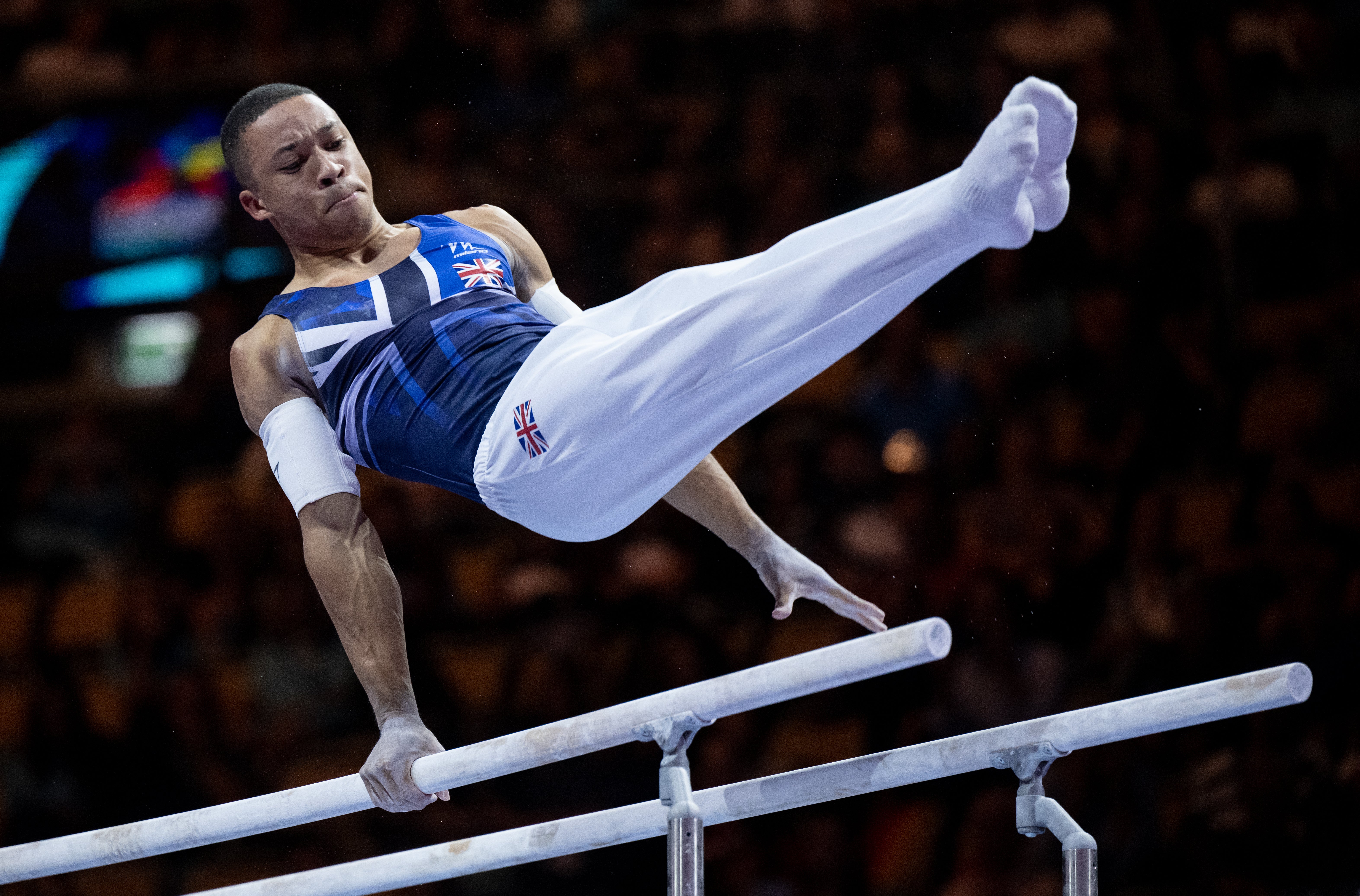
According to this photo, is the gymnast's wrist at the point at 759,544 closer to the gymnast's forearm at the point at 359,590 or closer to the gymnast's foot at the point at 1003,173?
the gymnast's forearm at the point at 359,590

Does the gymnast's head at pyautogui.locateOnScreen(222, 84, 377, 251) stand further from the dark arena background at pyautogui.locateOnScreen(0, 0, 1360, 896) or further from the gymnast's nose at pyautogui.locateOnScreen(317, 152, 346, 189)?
the dark arena background at pyautogui.locateOnScreen(0, 0, 1360, 896)

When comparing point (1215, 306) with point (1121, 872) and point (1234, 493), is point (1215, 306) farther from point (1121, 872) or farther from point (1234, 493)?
point (1121, 872)

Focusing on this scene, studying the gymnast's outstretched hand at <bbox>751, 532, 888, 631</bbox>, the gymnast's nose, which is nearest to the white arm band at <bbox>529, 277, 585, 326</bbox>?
the gymnast's nose

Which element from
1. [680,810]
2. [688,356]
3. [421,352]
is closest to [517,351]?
[421,352]

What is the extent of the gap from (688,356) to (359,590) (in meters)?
1.13

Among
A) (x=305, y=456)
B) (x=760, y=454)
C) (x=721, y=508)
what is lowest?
(x=721, y=508)

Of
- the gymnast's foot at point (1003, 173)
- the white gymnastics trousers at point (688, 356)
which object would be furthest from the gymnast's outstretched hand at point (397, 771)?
the gymnast's foot at point (1003, 173)

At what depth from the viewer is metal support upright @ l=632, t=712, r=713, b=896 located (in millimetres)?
2898

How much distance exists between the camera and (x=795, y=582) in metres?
3.54

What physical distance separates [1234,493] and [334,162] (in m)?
4.10

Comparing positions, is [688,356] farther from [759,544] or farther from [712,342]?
[759,544]

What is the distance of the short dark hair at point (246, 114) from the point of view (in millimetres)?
3711

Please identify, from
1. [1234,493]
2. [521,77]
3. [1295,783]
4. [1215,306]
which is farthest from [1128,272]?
[521,77]

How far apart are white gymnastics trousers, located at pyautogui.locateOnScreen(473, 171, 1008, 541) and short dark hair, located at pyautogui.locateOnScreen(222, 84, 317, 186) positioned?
102cm
